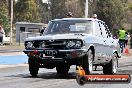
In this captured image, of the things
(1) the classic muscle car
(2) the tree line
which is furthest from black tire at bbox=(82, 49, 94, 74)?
(2) the tree line

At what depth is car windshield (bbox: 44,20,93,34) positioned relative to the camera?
13.7 m

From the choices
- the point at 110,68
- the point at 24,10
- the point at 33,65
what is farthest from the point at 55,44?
the point at 24,10

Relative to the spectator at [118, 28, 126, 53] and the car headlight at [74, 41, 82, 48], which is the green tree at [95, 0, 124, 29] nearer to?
the spectator at [118, 28, 126, 53]

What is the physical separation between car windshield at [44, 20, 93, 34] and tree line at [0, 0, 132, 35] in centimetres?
4741

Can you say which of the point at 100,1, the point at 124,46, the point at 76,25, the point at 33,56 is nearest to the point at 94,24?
the point at 76,25

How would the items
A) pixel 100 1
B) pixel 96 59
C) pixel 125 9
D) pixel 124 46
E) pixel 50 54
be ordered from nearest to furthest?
pixel 50 54
pixel 96 59
pixel 124 46
pixel 100 1
pixel 125 9

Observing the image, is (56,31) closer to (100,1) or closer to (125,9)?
Answer: (100,1)

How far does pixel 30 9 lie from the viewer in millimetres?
90625

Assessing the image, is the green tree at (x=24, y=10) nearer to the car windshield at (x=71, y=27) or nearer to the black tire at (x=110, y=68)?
the black tire at (x=110, y=68)

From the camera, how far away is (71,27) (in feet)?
45.2

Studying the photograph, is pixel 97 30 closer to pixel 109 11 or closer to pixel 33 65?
pixel 33 65

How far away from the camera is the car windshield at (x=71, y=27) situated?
1371cm

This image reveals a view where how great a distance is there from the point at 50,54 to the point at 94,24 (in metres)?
2.22

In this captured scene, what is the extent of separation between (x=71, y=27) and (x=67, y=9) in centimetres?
9733
